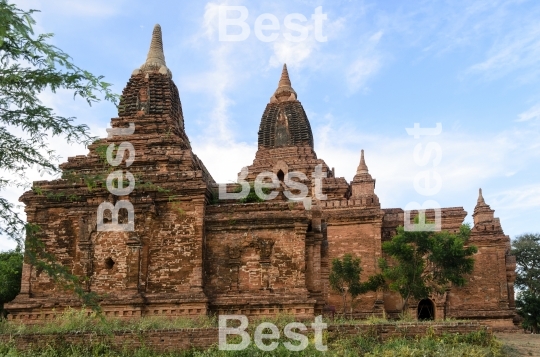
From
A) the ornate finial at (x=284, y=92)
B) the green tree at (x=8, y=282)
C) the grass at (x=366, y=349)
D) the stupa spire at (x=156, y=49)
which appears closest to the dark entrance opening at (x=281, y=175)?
the ornate finial at (x=284, y=92)

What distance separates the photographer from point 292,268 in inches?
709

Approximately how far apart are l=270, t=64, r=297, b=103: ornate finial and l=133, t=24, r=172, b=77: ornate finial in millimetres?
13081

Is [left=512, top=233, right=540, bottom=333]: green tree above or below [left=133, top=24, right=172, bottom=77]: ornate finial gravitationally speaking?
below

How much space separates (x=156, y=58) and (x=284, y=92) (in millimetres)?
14888

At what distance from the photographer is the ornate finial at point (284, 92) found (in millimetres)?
37594

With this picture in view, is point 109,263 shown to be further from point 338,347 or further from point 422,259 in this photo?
point 422,259

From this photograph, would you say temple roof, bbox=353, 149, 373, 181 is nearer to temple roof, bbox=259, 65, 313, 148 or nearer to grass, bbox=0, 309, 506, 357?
temple roof, bbox=259, 65, 313, 148

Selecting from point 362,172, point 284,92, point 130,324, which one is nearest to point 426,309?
point 362,172

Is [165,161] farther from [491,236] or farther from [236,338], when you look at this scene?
[491,236]

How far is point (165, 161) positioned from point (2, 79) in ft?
37.1

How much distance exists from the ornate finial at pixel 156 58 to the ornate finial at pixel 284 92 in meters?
13.1

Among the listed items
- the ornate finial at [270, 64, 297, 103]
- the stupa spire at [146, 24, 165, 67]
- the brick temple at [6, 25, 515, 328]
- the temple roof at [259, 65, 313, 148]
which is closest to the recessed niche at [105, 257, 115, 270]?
the brick temple at [6, 25, 515, 328]

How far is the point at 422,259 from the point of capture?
21.3m

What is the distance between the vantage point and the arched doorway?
2888 centimetres
